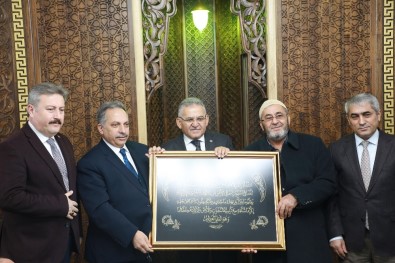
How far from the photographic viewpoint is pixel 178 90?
5.57 metres

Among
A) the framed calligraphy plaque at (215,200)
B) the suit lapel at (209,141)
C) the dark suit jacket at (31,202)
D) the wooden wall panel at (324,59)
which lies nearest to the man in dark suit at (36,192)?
the dark suit jacket at (31,202)

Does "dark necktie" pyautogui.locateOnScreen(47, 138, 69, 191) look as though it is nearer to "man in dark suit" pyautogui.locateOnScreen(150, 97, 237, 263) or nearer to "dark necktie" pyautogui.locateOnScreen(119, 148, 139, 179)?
"dark necktie" pyautogui.locateOnScreen(119, 148, 139, 179)

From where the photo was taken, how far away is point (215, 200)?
3.21 metres

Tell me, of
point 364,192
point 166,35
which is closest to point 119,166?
point 166,35

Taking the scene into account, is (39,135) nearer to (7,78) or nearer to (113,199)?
(113,199)

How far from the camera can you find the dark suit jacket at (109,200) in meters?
3.05

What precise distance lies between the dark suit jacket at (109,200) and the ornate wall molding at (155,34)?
48.9 inches

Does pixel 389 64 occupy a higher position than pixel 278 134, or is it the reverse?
pixel 389 64

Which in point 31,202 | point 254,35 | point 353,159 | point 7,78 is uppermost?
point 254,35

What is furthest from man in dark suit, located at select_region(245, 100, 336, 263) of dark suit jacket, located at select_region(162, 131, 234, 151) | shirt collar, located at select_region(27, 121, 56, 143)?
shirt collar, located at select_region(27, 121, 56, 143)

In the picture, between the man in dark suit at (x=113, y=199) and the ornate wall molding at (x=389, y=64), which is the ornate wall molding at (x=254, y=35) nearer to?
the ornate wall molding at (x=389, y=64)

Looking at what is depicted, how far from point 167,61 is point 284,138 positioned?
7.34ft

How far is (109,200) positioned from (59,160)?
43 cm

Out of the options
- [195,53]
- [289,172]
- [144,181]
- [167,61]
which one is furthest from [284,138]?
[195,53]
